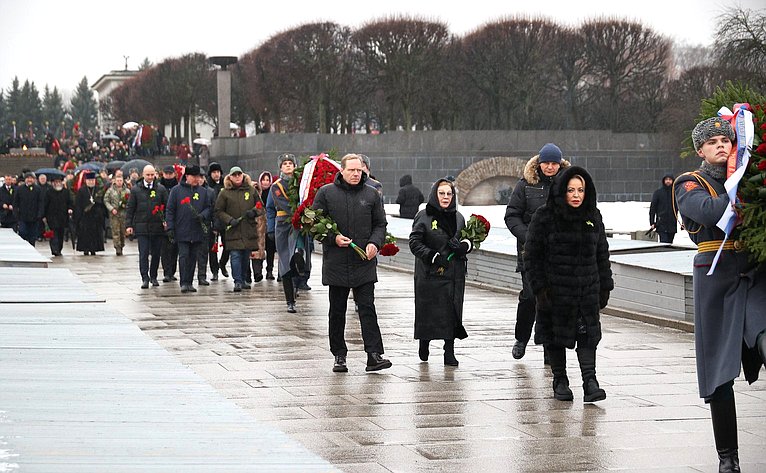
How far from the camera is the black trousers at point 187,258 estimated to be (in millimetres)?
18016

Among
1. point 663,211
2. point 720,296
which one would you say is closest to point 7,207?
point 663,211

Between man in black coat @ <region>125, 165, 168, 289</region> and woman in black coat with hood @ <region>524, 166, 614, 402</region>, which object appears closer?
woman in black coat with hood @ <region>524, 166, 614, 402</region>

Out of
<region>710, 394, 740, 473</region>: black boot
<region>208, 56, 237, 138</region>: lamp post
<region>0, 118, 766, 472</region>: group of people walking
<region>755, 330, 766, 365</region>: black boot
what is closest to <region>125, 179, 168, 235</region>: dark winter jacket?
<region>0, 118, 766, 472</region>: group of people walking

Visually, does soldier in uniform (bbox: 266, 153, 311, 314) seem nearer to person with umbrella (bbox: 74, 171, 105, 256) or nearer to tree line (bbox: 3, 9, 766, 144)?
person with umbrella (bbox: 74, 171, 105, 256)

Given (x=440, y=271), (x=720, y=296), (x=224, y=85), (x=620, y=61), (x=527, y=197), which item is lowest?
(x=440, y=271)

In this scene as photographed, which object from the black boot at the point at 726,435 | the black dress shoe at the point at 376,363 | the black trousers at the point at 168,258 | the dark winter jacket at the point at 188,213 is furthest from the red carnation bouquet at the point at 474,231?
the black trousers at the point at 168,258

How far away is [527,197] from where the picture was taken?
10844 mm

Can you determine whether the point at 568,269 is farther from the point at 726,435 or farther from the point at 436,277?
the point at 726,435

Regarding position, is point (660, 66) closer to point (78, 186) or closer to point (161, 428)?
point (78, 186)

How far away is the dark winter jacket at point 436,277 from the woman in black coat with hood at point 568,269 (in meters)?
1.68

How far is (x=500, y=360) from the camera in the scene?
11.2m

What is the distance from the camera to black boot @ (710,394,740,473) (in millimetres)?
6656

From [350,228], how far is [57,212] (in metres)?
17.5

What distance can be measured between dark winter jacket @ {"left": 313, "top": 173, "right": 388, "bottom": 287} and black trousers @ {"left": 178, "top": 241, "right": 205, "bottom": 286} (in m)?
7.44
